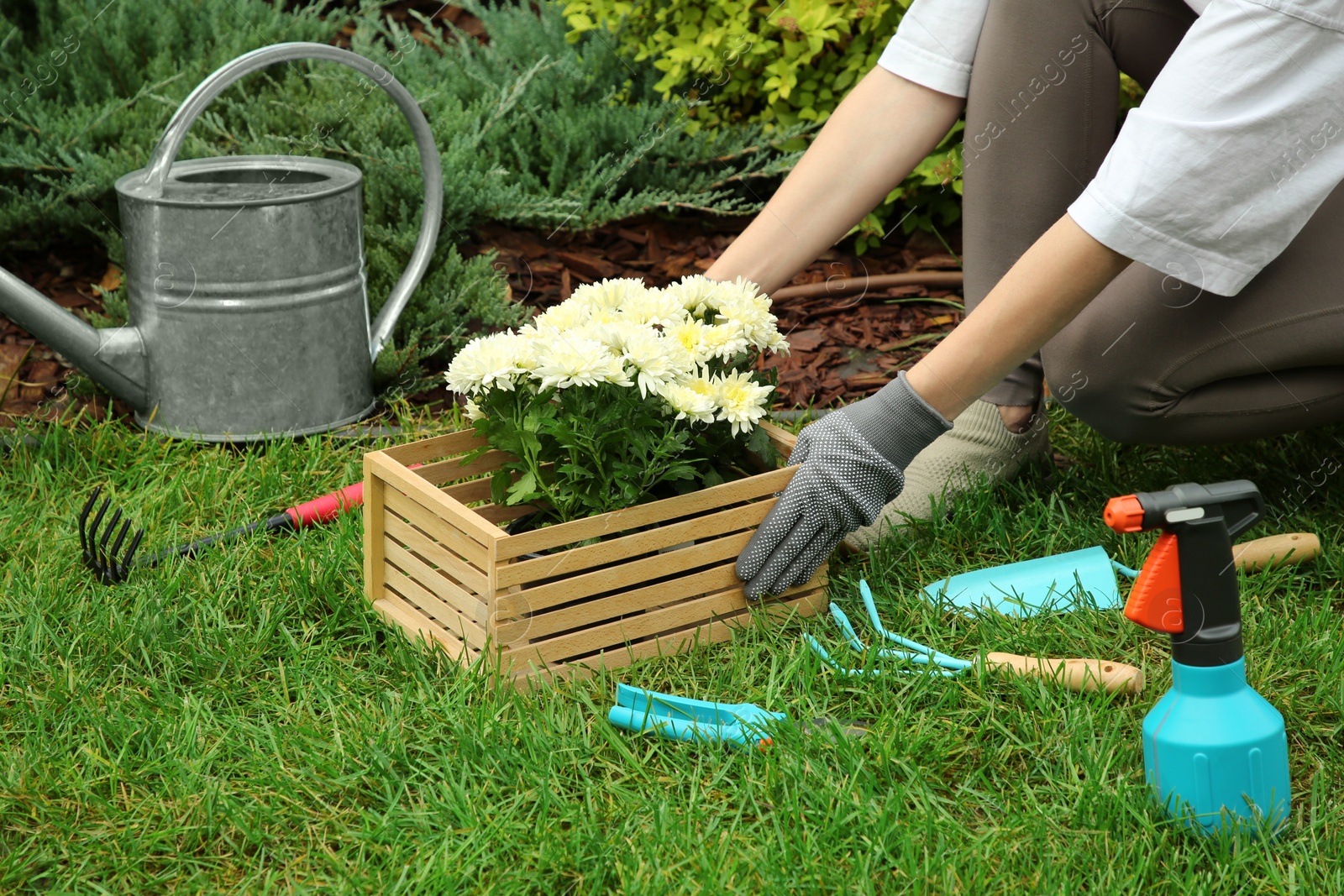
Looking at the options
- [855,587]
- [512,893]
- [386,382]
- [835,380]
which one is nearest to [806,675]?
[855,587]

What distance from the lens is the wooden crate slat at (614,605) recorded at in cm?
148

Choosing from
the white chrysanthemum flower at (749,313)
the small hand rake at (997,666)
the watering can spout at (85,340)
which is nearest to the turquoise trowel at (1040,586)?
the small hand rake at (997,666)

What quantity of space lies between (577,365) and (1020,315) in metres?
0.57

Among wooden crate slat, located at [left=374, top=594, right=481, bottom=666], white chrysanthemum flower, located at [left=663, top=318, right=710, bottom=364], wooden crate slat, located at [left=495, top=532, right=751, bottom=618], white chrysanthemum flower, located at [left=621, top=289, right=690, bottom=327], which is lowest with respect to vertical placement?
wooden crate slat, located at [left=374, top=594, right=481, bottom=666]

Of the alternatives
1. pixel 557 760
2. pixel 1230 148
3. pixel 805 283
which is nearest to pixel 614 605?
pixel 557 760

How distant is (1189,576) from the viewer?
3.87 ft

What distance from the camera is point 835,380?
2.61 metres

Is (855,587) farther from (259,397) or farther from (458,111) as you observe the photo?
(458,111)

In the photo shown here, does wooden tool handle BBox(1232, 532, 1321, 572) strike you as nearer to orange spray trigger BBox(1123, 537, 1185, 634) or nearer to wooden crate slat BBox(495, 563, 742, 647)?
orange spray trigger BBox(1123, 537, 1185, 634)

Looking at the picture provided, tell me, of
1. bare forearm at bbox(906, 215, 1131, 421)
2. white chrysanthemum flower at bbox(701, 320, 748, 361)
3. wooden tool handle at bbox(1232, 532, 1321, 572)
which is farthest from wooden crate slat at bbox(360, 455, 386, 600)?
wooden tool handle at bbox(1232, 532, 1321, 572)

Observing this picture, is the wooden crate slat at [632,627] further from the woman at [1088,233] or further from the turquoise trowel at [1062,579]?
the turquoise trowel at [1062,579]

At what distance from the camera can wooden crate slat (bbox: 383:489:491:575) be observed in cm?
146

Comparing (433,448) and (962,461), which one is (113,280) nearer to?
(433,448)

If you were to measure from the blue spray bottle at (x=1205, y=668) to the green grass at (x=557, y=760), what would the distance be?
0.05 metres
